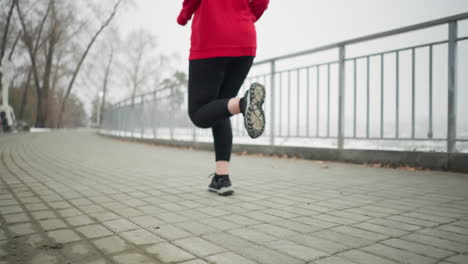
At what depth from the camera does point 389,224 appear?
1945 mm

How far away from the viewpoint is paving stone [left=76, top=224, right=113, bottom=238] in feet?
5.57

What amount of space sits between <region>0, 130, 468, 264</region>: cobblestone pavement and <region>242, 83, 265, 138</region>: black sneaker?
53 cm

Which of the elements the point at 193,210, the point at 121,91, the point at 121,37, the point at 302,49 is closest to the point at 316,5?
the point at 302,49

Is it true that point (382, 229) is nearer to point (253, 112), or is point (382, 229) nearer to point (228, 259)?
point (228, 259)

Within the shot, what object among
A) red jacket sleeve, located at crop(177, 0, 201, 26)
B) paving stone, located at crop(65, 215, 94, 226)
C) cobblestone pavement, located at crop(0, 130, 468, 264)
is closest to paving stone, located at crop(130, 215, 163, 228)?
cobblestone pavement, located at crop(0, 130, 468, 264)

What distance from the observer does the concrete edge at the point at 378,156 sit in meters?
3.96

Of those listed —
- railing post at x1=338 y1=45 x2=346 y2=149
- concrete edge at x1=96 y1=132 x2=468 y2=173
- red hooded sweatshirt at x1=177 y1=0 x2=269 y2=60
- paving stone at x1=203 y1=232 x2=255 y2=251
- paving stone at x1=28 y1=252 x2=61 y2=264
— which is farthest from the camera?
railing post at x1=338 y1=45 x2=346 y2=149

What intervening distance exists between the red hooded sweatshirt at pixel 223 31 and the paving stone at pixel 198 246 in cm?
136

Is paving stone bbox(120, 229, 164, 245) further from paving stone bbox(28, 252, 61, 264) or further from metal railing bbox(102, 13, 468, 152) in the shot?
metal railing bbox(102, 13, 468, 152)

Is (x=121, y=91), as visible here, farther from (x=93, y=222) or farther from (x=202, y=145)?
(x=93, y=222)

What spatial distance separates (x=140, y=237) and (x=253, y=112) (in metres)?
1.08

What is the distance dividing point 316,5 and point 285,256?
11361mm

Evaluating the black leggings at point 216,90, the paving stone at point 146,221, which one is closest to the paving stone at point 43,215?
the paving stone at point 146,221

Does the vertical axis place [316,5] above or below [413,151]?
above
